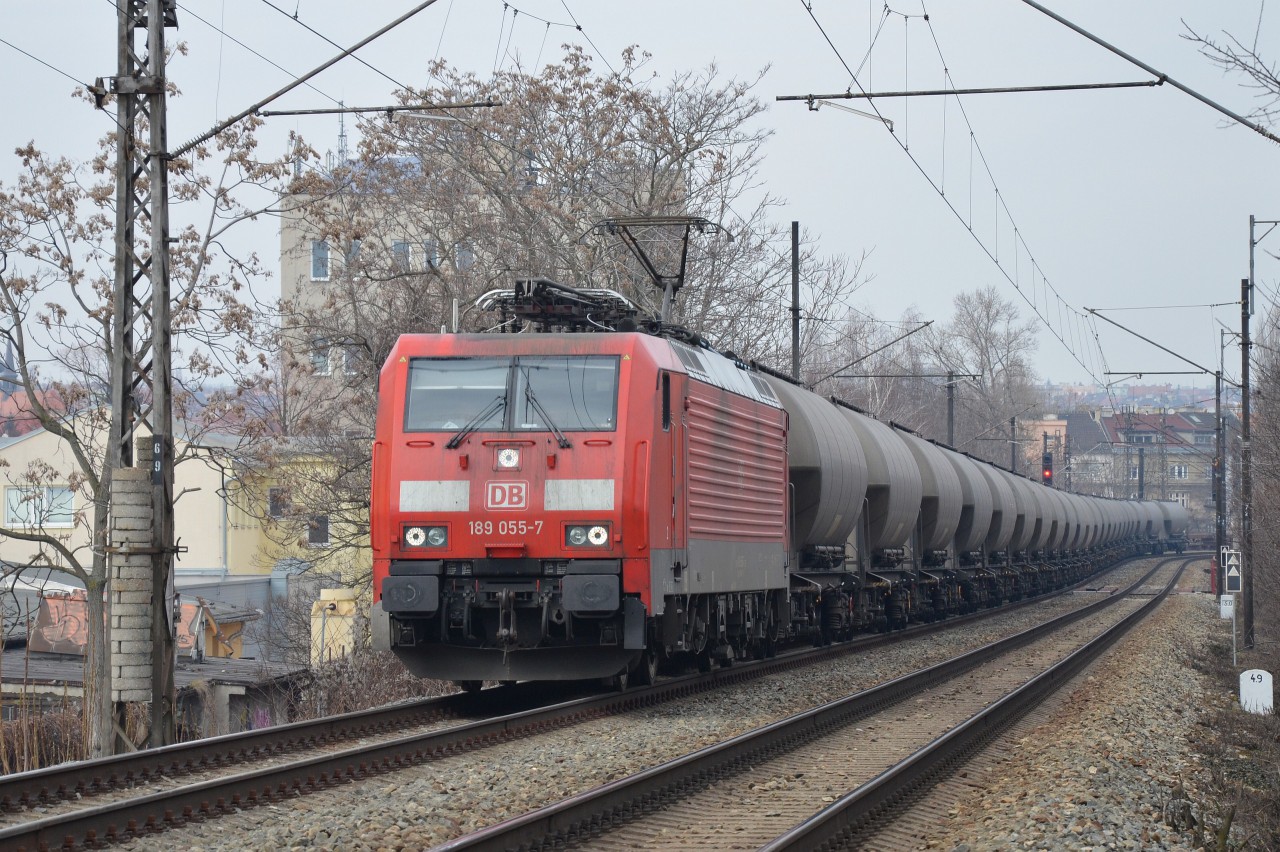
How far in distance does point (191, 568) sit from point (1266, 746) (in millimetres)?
34359

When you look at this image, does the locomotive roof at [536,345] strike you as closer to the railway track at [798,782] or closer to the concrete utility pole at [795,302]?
the railway track at [798,782]

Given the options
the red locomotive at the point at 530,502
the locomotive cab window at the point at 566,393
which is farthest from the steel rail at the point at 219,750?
the locomotive cab window at the point at 566,393

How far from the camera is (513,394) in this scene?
1297 cm

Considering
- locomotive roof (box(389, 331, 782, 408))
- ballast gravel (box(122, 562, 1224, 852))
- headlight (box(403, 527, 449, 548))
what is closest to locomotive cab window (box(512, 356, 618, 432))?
locomotive roof (box(389, 331, 782, 408))

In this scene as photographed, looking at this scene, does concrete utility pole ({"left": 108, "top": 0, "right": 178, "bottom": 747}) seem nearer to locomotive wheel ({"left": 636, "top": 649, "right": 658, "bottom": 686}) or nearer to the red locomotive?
the red locomotive

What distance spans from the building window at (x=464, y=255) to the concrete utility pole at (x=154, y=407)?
1624cm

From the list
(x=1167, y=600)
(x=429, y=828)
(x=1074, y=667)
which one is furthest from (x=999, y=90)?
(x=1167, y=600)

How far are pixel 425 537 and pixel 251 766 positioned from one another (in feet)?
10.8

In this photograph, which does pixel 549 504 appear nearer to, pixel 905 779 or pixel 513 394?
pixel 513 394

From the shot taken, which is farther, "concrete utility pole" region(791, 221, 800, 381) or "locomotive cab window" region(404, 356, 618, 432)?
"concrete utility pole" region(791, 221, 800, 381)

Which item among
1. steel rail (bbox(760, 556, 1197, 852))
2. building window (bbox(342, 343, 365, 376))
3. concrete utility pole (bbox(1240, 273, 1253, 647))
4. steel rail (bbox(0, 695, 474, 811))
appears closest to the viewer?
steel rail (bbox(760, 556, 1197, 852))

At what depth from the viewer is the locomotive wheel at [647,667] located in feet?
46.8

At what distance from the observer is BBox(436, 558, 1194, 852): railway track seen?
7.82 meters

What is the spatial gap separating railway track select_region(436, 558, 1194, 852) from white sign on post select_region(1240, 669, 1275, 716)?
2.12m
